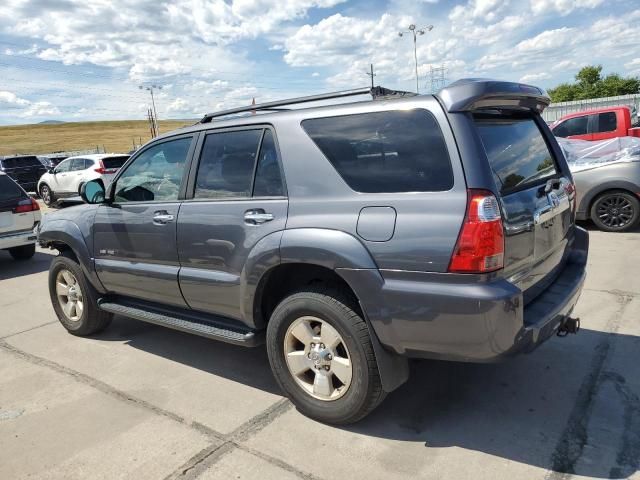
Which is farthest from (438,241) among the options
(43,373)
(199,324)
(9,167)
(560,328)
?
(9,167)

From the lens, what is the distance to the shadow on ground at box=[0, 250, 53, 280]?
26.5 feet

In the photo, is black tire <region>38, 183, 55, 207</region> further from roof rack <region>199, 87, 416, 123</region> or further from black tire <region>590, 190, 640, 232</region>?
black tire <region>590, 190, 640, 232</region>

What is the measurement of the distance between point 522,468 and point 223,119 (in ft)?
9.76

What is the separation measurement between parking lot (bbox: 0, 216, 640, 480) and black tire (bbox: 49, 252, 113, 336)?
241 mm

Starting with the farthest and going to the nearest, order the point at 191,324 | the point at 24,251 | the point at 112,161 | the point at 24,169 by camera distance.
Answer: the point at 24,169 → the point at 112,161 → the point at 24,251 → the point at 191,324

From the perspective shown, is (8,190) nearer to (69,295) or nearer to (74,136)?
(69,295)

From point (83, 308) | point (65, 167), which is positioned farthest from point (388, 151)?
point (65, 167)

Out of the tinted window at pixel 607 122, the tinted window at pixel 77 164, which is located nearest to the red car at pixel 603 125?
the tinted window at pixel 607 122

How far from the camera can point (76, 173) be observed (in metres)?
16.9

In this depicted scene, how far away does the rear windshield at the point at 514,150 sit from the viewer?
279 centimetres

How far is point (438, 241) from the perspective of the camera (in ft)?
8.33

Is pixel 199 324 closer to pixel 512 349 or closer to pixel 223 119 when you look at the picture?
pixel 223 119

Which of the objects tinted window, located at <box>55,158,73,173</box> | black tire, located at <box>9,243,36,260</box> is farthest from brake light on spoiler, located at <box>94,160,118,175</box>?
black tire, located at <box>9,243,36,260</box>

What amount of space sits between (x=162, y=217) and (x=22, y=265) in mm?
6153
